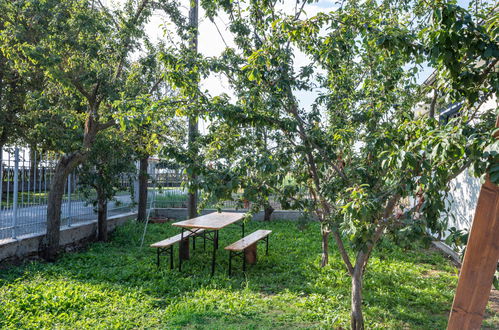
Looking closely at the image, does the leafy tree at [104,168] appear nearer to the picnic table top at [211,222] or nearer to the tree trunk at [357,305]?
Answer: the picnic table top at [211,222]

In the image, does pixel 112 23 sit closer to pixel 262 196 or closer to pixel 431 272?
pixel 262 196

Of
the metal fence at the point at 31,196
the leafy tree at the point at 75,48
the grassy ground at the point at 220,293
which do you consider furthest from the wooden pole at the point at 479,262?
the leafy tree at the point at 75,48

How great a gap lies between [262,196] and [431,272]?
4748 mm

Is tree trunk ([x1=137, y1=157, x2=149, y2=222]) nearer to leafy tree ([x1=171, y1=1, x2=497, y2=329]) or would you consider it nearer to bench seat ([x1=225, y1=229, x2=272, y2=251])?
bench seat ([x1=225, y1=229, x2=272, y2=251])

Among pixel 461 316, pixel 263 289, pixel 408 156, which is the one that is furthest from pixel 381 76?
pixel 263 289

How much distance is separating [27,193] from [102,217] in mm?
2405

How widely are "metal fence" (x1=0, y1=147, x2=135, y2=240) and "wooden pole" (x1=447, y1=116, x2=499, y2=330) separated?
23.2 feet

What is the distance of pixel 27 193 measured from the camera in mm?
7195

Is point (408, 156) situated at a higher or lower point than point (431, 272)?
higher

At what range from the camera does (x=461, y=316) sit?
7.64 feet

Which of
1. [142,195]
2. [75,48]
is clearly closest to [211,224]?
[75,48]

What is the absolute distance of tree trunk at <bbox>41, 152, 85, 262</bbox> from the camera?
742 cm

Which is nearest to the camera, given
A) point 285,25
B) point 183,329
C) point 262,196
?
point 285,25

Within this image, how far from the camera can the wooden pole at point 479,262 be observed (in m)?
2.17
